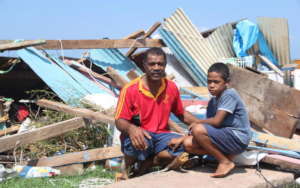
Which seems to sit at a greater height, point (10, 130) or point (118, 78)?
point (118, 78)

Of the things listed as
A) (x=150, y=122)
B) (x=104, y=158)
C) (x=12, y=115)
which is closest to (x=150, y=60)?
(x=150, y=122)

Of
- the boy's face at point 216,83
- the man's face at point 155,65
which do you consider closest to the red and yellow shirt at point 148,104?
the man's face at point 155,65

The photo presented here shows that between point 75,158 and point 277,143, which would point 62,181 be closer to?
point 75,158

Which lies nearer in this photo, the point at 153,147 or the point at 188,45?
the point at 153,147

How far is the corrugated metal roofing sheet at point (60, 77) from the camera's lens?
630 centimetres

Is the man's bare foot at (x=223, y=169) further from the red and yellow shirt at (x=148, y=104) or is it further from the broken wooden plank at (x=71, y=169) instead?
the broken wooden plank at (x=71, y=169)

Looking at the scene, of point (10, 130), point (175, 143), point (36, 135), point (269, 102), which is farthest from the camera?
point (10, 130)

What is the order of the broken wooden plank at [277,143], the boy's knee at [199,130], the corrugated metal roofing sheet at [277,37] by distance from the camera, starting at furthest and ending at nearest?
the corrugated metal roofing sheet at [277,37] < the broken wooden plank at [277,143] < the boy's knee at [199,130]

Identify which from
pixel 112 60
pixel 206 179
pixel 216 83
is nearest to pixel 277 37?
pixel 112 60

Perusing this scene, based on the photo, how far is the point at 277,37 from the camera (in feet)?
35.4

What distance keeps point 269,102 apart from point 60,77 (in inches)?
136

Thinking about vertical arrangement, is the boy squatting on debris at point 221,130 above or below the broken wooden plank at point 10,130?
above

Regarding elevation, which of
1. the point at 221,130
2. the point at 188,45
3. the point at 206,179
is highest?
the point at 188,45

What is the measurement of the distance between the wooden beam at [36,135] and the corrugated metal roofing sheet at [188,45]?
4041 millimetres
